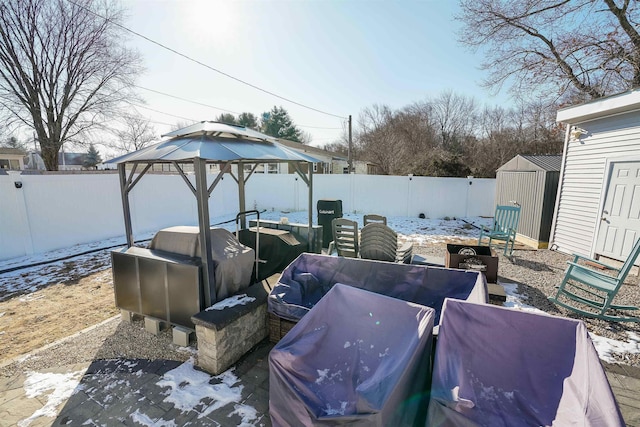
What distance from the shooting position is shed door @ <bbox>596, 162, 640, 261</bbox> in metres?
4.75

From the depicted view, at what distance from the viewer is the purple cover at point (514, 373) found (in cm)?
140

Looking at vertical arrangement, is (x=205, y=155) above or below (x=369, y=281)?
above

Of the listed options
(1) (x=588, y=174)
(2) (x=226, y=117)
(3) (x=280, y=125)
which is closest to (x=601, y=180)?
(1) (x=588, y=174)

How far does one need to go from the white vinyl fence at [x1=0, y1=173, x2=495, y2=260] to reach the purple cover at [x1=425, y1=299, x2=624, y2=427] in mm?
7932

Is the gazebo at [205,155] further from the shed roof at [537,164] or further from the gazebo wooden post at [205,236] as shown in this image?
the shed roof at [537,164]

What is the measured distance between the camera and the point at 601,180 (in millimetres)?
5301

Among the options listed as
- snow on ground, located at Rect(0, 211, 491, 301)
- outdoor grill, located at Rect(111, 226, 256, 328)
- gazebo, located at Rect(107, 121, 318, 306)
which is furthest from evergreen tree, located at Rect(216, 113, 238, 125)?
outdoor grill, located at Rect(111, 226, 256, 328)

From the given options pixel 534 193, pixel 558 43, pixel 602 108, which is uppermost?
pixel 558 43

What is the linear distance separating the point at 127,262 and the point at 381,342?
2.87 m

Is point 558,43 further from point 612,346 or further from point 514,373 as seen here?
point 514,373

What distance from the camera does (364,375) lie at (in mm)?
1723

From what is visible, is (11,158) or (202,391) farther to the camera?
(11,158)

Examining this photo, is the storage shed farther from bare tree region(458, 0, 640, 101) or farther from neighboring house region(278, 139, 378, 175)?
neighboring house region(278, 139, 378, 175)

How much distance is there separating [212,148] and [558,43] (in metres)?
12.2
